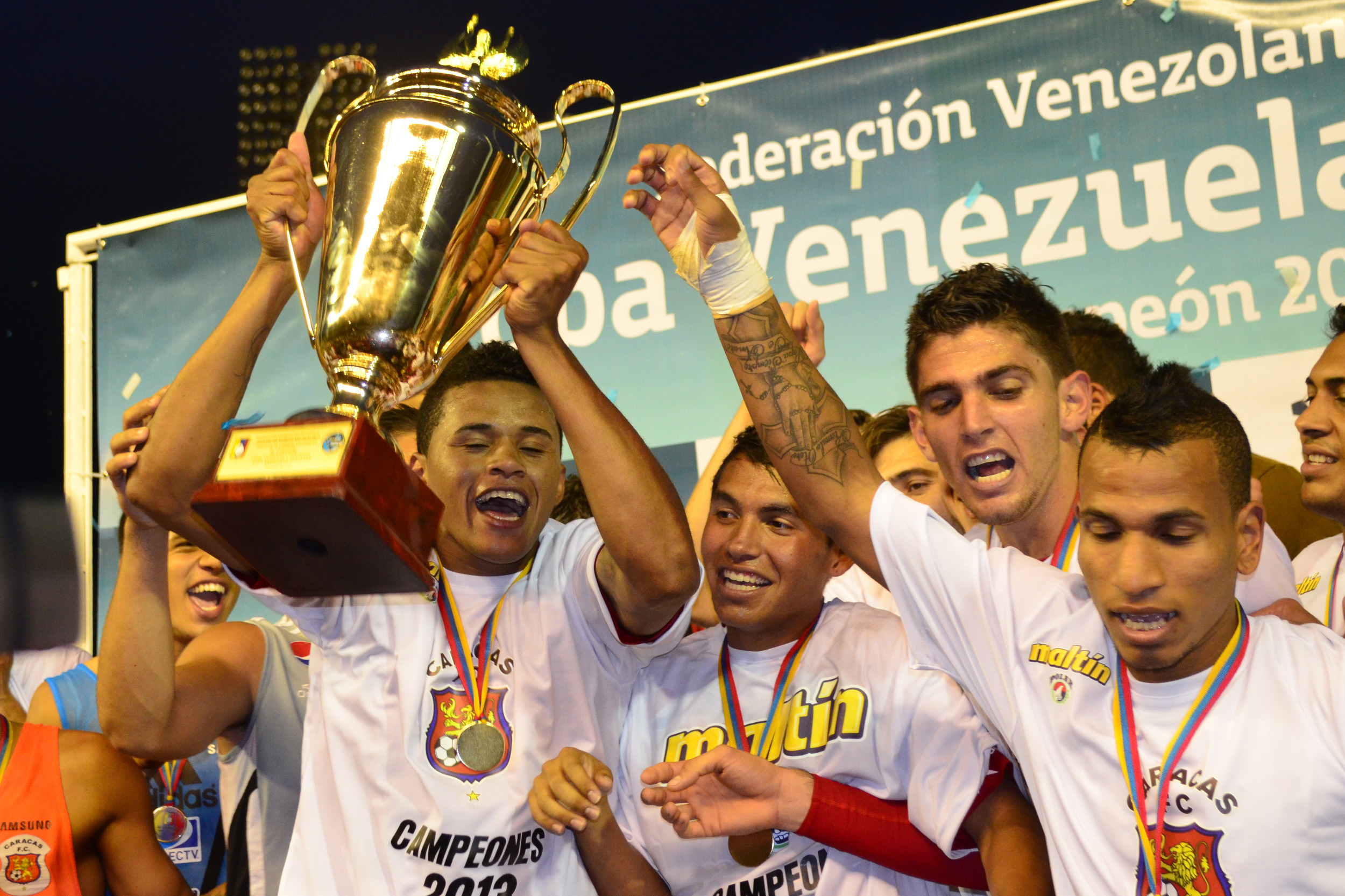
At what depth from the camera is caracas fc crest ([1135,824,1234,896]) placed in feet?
5.40

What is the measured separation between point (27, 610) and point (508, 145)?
4.27 feet

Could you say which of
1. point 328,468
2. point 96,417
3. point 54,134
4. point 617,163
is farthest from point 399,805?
point 54,134

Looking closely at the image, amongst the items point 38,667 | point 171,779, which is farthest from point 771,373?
point 38,667

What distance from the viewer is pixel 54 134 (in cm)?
572

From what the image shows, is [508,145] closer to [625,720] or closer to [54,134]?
[625,720]

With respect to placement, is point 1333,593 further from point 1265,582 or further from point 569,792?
point 569,792

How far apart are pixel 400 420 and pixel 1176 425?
2.31 metres

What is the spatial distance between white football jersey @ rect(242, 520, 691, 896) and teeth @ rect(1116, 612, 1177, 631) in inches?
30.5

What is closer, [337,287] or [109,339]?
Result: [337,287]

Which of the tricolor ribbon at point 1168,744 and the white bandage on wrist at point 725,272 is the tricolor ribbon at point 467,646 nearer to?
the white bandage on wrist at point 725,272

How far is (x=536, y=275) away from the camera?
6.40ft

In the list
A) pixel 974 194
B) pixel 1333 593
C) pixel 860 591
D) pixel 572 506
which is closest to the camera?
pixel 1333 593

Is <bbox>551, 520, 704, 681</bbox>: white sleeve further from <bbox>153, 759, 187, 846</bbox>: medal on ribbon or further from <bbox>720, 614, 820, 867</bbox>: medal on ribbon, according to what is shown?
<bbox>153, 759, 187, 846</bbox>: medal on ribbon

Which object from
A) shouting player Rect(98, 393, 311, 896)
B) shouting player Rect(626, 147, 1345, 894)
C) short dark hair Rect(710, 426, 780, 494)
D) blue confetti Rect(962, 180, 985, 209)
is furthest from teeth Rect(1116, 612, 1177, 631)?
blue confetti Rect(962, 180, 985, 209)
